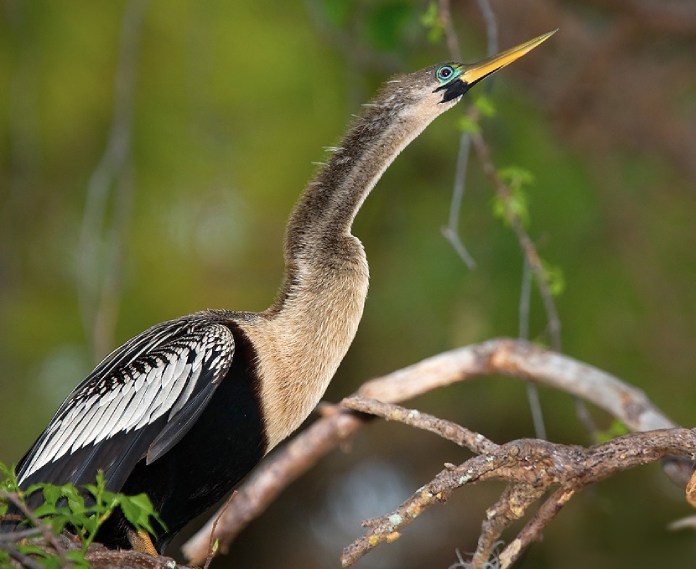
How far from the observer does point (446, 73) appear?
9.08 ft

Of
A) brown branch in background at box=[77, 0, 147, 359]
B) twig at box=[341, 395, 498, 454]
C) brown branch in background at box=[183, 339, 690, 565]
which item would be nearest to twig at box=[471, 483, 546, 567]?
twig at box=[341, 395, 498, 454]

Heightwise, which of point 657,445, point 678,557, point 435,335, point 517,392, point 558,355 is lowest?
point 678,557

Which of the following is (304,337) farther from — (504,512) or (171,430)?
(504,512)

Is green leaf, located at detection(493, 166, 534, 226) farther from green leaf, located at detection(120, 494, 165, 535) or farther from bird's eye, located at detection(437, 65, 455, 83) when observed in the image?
green leaf, located at detection(120, 494, 165, 535)

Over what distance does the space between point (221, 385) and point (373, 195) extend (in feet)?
7.60

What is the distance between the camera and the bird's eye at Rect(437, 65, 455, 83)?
276 cm

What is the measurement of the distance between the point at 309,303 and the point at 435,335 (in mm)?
2031

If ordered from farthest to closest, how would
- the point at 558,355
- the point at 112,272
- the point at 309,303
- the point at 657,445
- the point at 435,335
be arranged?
the point at 435,335 → the point at 112,272 → the point at 558,355 → the point at 309,303 → the point at 657,445

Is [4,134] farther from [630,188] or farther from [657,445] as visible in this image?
[657,445]

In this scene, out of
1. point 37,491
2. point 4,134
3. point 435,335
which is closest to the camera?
point 37,491

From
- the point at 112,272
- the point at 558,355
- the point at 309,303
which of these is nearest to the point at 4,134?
the point at 112,272

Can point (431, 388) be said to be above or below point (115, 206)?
below

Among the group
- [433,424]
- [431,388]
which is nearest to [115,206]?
[431,388]

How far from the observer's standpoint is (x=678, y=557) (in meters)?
4.83
